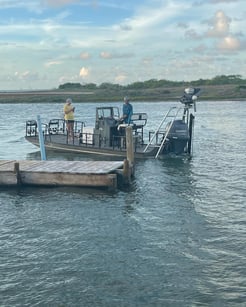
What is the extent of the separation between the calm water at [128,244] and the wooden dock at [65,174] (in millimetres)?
277

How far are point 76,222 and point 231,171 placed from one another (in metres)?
9.46

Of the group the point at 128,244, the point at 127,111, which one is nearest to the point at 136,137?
the point at 127,111

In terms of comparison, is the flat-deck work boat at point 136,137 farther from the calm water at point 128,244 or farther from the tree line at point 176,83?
the tree line at point 176,83

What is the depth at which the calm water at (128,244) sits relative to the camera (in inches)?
369

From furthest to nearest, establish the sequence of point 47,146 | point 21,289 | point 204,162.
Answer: point 47,146
point 204,162
point 21,289

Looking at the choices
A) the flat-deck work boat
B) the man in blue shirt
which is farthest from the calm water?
the man in blue shirt

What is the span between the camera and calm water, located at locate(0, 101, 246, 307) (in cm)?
938

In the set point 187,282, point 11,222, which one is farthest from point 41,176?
point 187,282

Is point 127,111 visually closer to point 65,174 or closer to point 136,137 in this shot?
point 136,137

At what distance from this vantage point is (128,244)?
11.9 meters

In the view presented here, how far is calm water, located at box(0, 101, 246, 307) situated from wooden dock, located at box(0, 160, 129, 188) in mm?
277

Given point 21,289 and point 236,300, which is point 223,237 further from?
point 21,289

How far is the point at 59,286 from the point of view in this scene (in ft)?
31.8

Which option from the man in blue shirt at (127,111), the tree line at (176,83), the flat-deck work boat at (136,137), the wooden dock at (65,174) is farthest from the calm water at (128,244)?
the tree line at (176,83)
